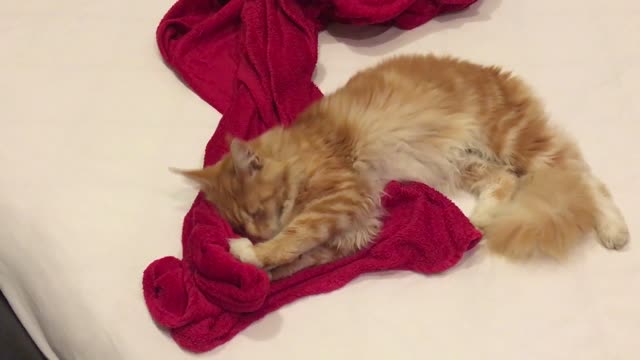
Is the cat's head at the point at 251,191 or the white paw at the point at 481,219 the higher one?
the cat's head at the point at 251,191

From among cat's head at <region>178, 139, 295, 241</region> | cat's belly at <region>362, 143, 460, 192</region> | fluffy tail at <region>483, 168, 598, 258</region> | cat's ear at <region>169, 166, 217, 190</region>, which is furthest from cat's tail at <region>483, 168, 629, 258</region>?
cat's ear at <region>169, 166, 217, 190</region>

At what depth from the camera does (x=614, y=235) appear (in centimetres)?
140

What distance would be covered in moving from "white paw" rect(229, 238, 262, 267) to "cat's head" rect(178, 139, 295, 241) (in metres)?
0.06

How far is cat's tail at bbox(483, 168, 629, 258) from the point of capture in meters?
1.39

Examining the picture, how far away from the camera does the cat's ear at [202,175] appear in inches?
55.2

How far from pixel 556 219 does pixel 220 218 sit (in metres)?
0.68

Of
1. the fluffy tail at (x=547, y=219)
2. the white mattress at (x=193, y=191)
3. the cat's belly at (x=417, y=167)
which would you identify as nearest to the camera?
the white mattress at (x=193, y=191)

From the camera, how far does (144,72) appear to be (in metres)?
1.76

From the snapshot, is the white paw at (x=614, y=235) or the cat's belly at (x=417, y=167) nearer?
the white paw at (x=614, y=235)

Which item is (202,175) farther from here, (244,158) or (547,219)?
(547,219)

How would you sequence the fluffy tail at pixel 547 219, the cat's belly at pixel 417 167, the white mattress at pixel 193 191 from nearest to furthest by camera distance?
the white mattress at pixel 193 191
the fluffy tail at pixel 547 219
the cat's belly at pixel 417 167

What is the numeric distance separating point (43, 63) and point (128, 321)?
790mm

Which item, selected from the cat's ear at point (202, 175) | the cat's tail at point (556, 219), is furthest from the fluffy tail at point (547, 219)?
the cat's ear at point (202, 175)

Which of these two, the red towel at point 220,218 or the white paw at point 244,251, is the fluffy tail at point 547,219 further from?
the white paw at point 244,251
